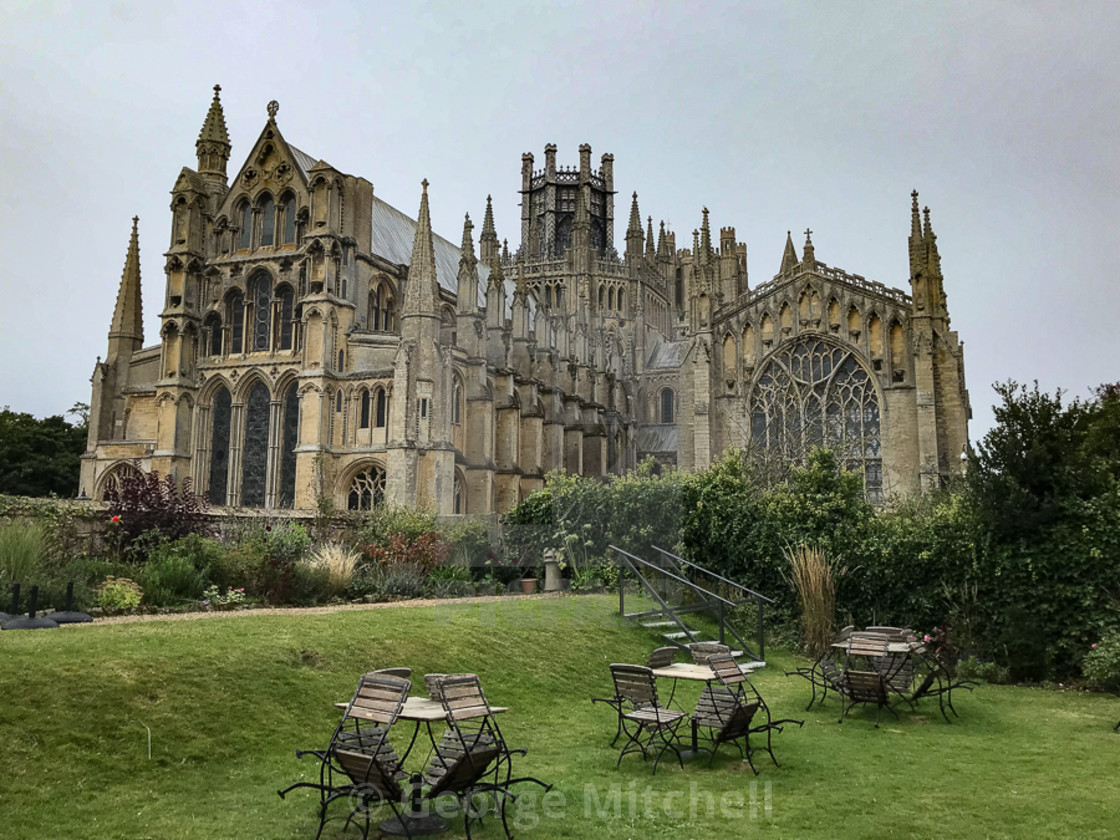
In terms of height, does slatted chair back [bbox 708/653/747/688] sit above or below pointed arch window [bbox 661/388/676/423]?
below

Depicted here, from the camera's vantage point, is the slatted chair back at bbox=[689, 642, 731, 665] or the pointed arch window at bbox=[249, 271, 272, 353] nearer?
the slatted chair back at bbox=[689, 642, 731, 665]

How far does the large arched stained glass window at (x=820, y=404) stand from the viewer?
3369 centimetres

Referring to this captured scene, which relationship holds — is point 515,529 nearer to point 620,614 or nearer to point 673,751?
point 620,614

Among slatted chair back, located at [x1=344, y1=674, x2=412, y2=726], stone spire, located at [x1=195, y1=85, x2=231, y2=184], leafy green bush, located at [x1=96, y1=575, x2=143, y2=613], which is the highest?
stone spire, located at [x1=195, y1=85, x2=231, y2=184]

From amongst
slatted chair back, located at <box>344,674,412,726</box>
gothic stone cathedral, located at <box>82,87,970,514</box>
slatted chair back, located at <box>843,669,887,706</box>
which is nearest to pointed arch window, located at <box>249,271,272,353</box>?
gothic stone cathedral, located at <box>82,87,970,514</box>

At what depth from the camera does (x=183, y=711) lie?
889 centimetres

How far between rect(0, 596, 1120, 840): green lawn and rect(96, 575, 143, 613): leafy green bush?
8.34ft

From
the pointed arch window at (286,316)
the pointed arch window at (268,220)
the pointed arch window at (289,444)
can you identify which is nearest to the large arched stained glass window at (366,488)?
the pointed arch window at (289,444)

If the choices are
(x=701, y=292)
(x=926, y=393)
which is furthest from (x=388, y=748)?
(x=701, y=292)

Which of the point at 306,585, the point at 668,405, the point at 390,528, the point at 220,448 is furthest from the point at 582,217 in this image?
the point at 306,585

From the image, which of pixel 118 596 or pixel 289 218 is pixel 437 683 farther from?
pixel 289 218

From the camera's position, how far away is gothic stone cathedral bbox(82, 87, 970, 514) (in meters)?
32.3

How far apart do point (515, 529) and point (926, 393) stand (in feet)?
56.9

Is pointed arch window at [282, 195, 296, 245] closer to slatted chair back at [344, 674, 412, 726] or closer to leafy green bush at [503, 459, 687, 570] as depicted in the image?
leafy green bush at [503, 459, 687, 570]
